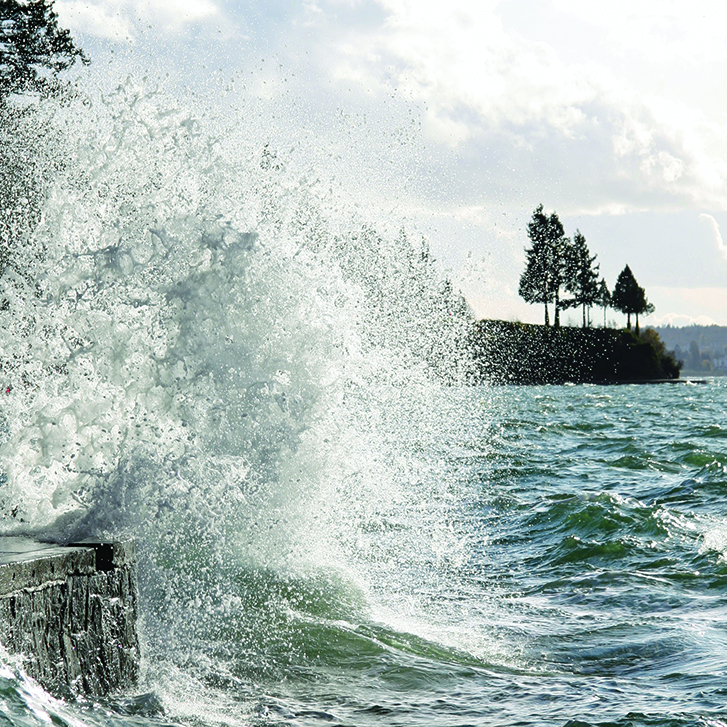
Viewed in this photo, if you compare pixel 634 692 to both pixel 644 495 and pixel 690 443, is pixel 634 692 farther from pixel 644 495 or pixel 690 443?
pixel 690 443

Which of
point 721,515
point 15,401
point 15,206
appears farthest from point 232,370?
point 15,206

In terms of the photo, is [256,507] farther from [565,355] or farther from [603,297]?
[603,297]

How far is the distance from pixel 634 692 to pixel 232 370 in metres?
3.22

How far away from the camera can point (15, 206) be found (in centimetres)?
1881

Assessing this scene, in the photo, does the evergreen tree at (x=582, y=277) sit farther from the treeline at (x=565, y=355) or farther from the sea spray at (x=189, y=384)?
the sea spray at (x=189, y=384)

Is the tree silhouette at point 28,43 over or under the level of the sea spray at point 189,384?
over

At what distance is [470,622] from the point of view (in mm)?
5734

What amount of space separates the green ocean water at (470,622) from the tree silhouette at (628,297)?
76.4 m

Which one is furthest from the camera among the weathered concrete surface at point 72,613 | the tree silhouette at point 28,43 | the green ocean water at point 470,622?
the tree silhouette at point 28,43

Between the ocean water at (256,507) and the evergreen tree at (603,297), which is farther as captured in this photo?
the evergreen tree at (603,297)

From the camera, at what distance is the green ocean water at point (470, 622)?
4047 millimetres

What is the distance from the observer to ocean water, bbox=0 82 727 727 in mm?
4312

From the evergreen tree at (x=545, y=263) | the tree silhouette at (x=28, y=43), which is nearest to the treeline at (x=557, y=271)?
the evergreen tree at (x=545, y=263)

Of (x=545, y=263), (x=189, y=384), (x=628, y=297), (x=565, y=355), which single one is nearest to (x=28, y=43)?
(x=189, y=384)
